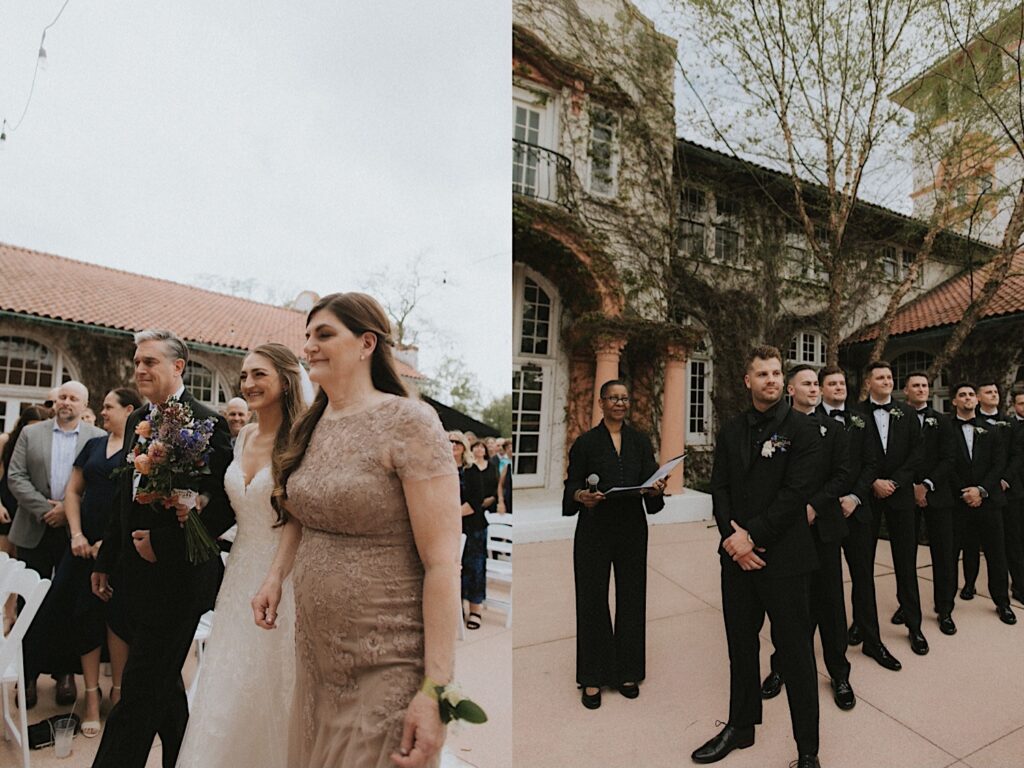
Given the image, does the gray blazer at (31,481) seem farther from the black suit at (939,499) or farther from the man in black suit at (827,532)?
the black suit at (939,499)

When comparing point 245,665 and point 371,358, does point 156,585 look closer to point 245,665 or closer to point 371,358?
point 245,665

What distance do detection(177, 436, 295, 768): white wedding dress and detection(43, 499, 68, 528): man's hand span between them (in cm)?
73

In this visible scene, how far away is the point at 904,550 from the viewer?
203cm

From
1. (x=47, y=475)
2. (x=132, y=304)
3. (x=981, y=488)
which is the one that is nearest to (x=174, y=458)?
(x=132, y=304)

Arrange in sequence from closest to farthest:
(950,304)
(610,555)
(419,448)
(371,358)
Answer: (419,448) < (371,358) < (950,304) < (610,555)

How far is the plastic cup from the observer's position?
1.82 m

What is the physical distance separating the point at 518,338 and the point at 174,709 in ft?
4.85

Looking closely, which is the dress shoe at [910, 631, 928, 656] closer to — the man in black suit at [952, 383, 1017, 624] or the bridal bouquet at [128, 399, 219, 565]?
the man in black suit at [952, 383, 1017, 624]

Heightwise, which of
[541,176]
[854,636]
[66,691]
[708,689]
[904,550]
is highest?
[541,176]

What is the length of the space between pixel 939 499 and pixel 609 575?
1180mm

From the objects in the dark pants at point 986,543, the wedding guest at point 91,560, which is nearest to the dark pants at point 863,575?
the dark pants at point 986,543

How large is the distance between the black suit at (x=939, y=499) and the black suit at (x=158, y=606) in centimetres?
228

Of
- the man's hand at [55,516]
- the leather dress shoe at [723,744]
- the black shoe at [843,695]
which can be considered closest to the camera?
the leather dress shoe at [723,744]

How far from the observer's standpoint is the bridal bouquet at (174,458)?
1608 mm
